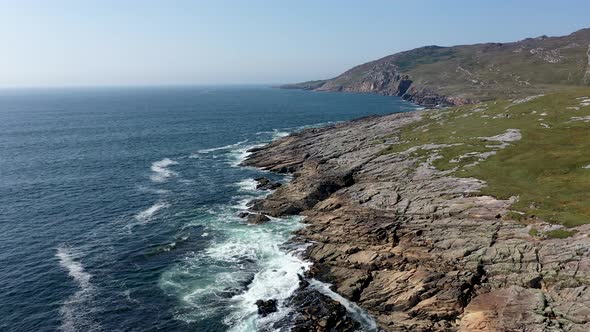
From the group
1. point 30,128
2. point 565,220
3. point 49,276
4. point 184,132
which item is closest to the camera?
point 565,220

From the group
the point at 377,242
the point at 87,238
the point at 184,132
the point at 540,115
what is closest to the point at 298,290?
the point at 377,242

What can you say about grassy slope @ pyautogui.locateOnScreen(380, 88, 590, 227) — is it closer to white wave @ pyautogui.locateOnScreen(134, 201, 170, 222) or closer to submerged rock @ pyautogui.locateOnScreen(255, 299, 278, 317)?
submerged rock @ pyautogui.locateOnScreen(255, 299, 278, 317)

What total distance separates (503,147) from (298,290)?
53918mm

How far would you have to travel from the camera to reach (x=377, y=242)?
59.1 m

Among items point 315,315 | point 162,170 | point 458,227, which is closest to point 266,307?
point 315,315

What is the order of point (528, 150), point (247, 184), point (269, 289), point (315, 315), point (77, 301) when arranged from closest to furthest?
1. point (315, 315)
2. point (77, 301)
3. point (269, 289)
4. point (528, 150)
5. point (247, 184)

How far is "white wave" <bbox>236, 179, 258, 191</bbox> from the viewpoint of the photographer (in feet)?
318

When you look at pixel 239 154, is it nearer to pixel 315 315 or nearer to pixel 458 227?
pixel 458 227

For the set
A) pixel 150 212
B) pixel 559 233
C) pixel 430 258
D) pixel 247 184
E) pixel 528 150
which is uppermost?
pixel 528 150

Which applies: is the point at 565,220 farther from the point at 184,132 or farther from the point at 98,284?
the point at 184,132

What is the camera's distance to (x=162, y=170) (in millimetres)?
117500

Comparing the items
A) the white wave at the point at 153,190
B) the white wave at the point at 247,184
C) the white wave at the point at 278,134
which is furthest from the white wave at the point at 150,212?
the white wave at the point at 278,134

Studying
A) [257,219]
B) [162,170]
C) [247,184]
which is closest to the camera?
[257,219]

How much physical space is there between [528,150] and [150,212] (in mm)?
75014
